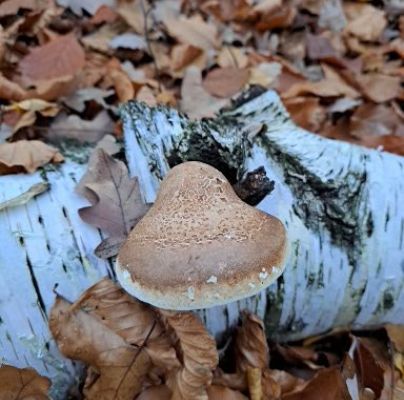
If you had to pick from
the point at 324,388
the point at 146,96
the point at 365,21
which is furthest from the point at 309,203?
the point at 365,21

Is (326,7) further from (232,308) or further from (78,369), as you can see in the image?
(78,369)

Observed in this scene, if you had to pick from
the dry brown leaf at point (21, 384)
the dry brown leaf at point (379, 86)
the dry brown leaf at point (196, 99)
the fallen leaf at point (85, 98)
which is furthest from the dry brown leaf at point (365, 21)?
the dry brown leaf at point (21, 384)

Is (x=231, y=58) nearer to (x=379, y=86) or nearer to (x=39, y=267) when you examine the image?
(x=379, y=86)

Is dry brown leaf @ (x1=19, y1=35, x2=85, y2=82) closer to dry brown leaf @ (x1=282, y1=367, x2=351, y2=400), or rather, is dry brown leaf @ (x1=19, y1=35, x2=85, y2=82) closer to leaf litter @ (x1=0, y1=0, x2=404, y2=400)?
leaf litter @ (x1=0, y1=0, x2=404, y2=400)

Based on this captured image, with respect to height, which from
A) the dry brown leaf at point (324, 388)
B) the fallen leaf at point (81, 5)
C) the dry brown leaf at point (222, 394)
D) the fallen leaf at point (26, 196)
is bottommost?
the dry brown leaf at point (324, 388)

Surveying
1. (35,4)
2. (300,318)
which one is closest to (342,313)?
(300,318)

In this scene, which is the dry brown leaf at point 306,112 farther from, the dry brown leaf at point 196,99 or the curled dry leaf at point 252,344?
the curled dry leaf at point 252,344
